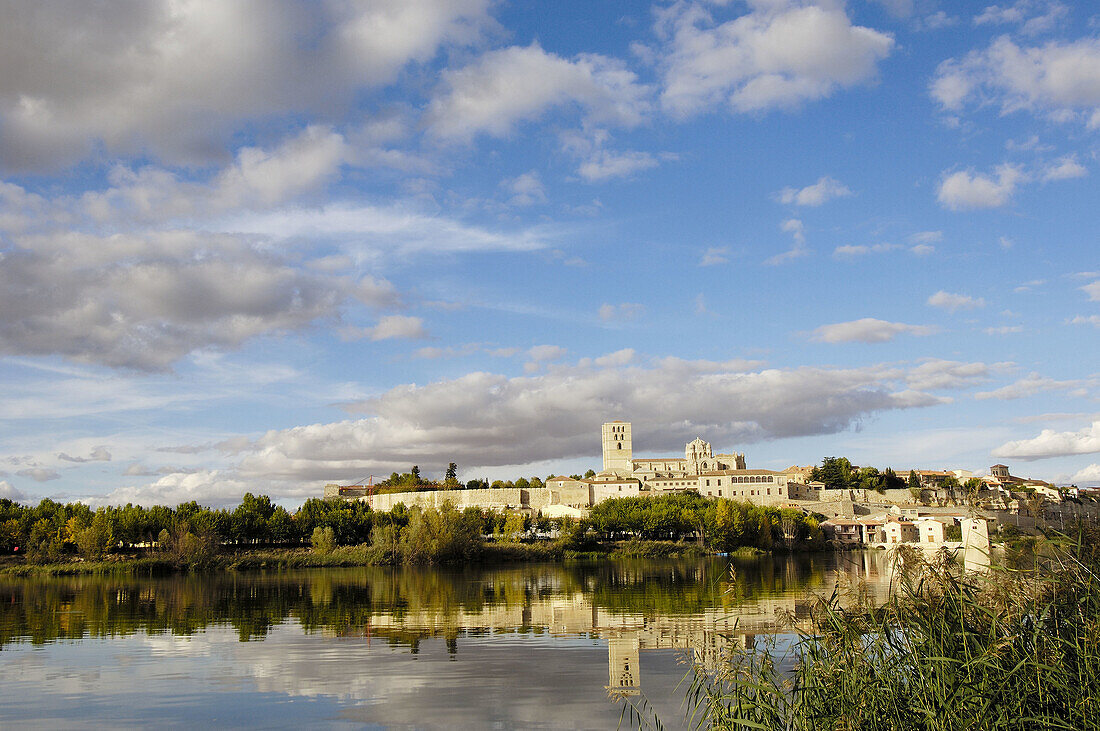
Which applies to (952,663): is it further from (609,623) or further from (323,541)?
(323,541)

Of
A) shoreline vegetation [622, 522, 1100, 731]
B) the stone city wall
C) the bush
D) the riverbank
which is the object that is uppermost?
shoreline vegetation [622, 522, 1100, 731]

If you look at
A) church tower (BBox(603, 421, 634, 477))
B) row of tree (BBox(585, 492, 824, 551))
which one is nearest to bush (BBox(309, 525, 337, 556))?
row of tree (BBox(585, 492, 824, 551))

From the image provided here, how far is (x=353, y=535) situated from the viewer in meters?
74.1

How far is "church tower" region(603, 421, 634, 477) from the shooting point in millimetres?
136250

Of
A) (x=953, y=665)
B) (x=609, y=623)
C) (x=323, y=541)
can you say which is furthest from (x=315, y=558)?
(x=953, y=665)

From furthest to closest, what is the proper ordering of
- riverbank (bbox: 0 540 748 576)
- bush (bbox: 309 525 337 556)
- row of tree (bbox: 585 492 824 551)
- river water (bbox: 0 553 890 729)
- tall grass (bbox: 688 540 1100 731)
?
1. row of tree (bbox: 585 492 824 551)
2. bush (bbox: 309 525 337 556)
3. riverbank (bbox: 0 540 748 576)
4. river water (bbox: 0 553 890 729)
5. tall grass (bbox: 688 540 1100 731)

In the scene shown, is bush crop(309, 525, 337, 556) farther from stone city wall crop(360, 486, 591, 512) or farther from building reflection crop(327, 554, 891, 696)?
building reflection crop(327, 554, 891, 696)

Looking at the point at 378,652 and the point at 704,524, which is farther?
the point at 704,524

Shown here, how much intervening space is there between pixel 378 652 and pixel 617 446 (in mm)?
120625

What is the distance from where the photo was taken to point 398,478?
12350cm

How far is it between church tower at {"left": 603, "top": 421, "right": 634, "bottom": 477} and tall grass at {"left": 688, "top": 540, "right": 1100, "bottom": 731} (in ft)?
→ 419

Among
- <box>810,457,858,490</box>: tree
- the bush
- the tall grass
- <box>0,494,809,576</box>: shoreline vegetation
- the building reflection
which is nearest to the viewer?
the tall grass

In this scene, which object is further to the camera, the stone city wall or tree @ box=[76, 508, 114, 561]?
the stone city wall

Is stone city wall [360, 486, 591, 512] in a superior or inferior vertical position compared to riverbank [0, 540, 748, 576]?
superior
